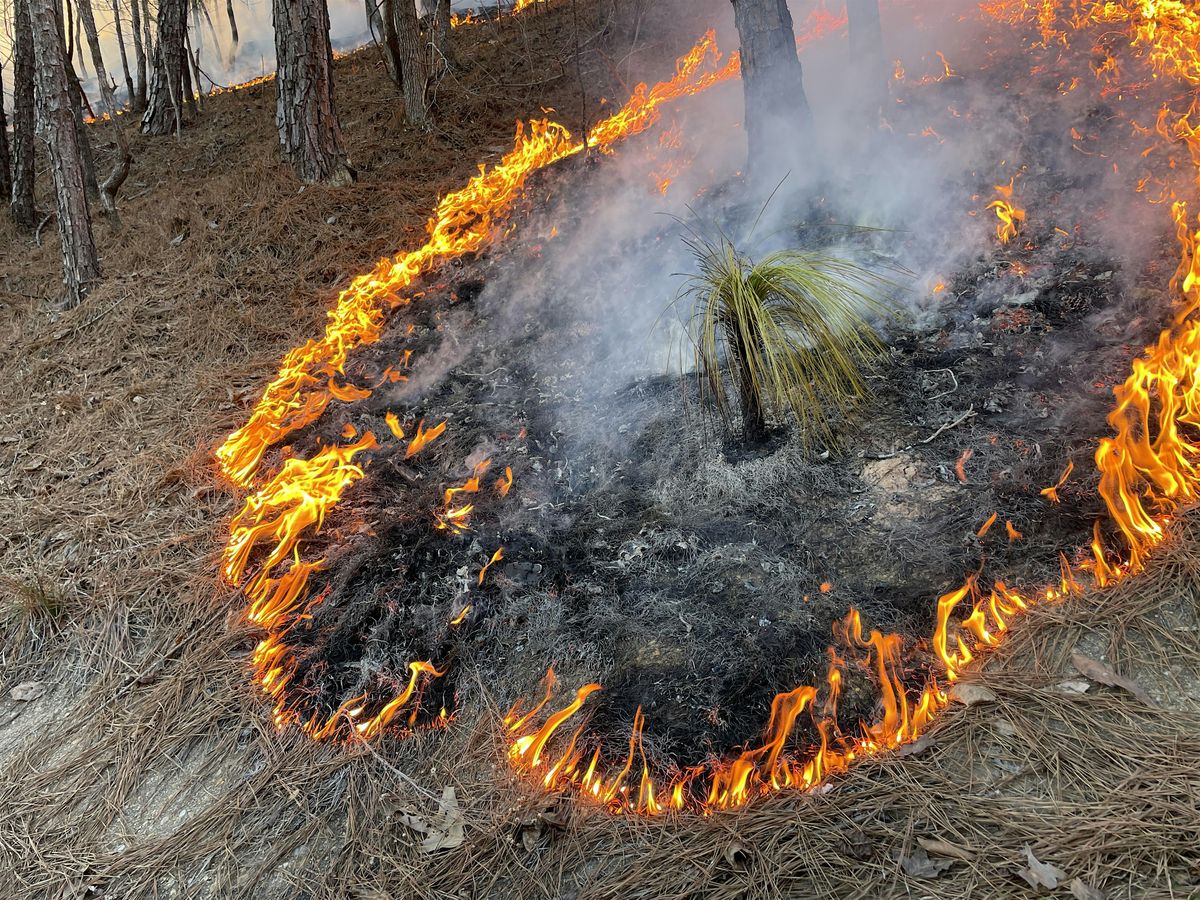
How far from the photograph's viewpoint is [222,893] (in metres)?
2.13

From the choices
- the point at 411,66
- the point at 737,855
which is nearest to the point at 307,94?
the point at 411,66

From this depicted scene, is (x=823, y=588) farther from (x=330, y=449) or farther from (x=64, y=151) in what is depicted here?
(x=64, y=151)

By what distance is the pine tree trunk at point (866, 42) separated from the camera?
233 inches

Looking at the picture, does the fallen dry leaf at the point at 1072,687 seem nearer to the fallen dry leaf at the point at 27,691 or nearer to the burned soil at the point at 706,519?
the burned soil at the point at 706,519

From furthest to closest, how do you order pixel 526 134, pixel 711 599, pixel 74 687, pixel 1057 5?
pixel 526 134
pixel 1057 5
pixel 74 687
pixel 711 599

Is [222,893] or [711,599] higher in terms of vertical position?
[711,599]

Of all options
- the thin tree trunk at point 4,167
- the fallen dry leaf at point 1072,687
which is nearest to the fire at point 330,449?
the fallen dry leaf at point 1072,687

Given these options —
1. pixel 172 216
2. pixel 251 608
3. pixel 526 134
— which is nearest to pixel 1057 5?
pixel 526 134

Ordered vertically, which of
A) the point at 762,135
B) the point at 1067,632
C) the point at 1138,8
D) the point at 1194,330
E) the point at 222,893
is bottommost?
the point at 222,893

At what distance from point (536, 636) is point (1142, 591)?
207 centimetres

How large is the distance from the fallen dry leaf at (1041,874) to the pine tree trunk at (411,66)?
8.71 meters

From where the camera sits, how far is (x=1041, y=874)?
1.68 meters

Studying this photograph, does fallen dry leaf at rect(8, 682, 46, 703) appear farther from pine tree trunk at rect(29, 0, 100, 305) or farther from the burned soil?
pine tree trunk at rect(29, 0, 100, 305)

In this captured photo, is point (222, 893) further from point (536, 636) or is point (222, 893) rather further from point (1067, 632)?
point (1067, 632)
